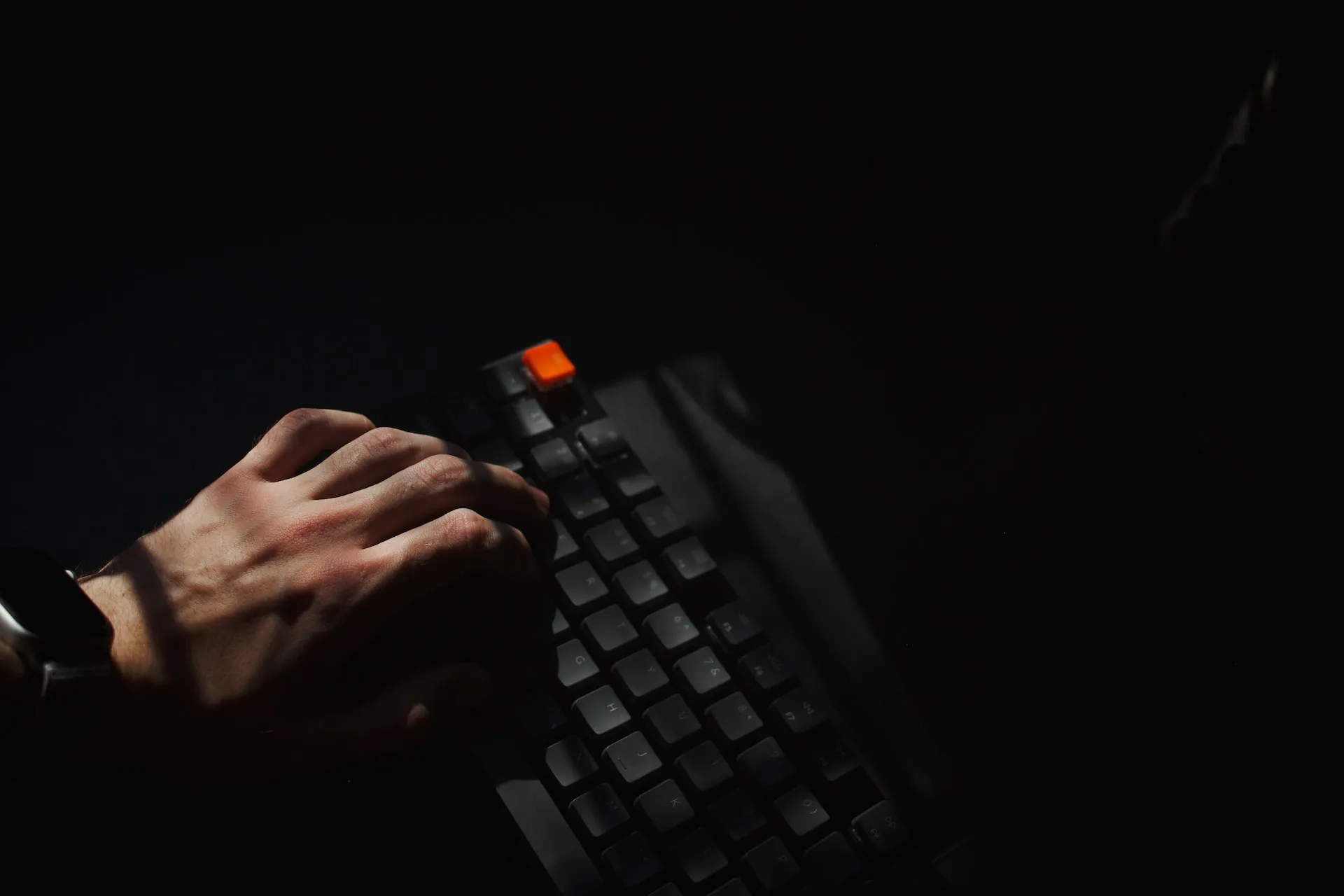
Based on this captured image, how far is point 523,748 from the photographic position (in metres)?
0.62

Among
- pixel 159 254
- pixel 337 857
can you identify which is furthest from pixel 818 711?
pixel 159 254

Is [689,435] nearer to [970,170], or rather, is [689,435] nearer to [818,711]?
[818,711]

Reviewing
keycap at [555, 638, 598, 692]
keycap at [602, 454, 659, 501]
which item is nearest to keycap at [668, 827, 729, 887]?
keycap at [555, 638, 598, 692]

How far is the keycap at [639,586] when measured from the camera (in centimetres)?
67

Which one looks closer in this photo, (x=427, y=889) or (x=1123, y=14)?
(x=427, y=889)

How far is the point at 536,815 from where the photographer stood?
1.96ft

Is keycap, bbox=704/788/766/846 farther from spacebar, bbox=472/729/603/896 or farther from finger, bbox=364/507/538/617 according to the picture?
finger, bbox=364/507/538/617

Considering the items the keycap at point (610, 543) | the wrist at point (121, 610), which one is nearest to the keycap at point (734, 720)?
the keycap at point (610, 543)

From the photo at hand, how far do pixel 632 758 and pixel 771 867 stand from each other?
0.30 feet

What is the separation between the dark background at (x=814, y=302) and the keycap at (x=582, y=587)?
0.55 feet

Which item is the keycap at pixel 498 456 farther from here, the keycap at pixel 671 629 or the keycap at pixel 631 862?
the keycap at pixel 631 862

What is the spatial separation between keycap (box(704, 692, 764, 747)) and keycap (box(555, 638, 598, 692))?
0.07 m

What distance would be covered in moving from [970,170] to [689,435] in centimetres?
41

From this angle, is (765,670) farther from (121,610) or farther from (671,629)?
(121,610)
